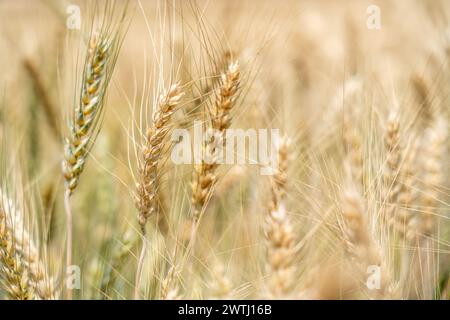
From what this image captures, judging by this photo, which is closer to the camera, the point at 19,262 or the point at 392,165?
the point at 19,262

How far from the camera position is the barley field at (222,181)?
725mm

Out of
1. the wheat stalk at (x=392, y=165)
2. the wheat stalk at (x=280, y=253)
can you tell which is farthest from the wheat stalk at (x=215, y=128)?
the wheat stalk at (x=392, y=165)

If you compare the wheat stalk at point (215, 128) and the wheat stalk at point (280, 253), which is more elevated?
the wheat stalk at point (215, 128)

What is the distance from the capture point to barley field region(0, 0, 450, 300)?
2.38 ft

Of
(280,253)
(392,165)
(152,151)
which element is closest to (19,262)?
(152,151)

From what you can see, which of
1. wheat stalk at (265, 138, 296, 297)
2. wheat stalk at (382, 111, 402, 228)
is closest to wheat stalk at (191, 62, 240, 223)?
wheat stalk at (265, 138, 296, 297)

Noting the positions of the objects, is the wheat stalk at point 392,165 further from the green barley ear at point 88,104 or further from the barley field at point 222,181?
the green barley ear at point 88,104

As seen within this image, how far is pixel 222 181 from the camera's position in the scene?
0.98 m

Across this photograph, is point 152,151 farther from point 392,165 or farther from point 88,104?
point 392,165

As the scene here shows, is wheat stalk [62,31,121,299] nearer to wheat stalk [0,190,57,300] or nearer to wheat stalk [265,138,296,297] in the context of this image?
wheat stalk [0,190,57,300]

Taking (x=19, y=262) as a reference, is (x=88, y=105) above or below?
above

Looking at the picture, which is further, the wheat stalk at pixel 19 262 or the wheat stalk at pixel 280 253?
the wheat stalk at pixel 19 262

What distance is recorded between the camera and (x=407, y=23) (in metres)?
1.68
